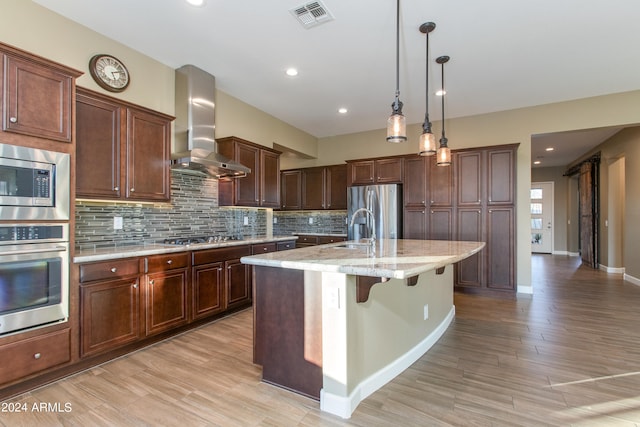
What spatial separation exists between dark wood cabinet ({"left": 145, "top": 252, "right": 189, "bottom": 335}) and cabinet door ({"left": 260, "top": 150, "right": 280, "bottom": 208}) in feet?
5.46

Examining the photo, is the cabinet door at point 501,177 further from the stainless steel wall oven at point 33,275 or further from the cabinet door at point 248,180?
the stainless steel wall oven at point 33,275

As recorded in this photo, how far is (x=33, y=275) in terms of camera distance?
2062 millimetres

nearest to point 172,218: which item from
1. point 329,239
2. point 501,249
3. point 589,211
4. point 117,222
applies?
point 117,222

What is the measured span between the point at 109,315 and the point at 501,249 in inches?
186

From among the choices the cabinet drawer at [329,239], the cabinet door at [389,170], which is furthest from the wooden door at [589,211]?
the cabinet drawer at [329,239]

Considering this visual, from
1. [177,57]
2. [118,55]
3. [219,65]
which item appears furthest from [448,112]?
[118,55]

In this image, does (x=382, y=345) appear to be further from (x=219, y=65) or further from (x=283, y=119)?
A: (x=283, y=119)

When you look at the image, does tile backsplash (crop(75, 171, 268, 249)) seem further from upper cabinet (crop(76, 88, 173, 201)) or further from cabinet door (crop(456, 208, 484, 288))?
cabinet door (crop(456, 208, 484, 288))

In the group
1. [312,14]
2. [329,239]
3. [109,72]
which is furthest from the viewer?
[329,239]

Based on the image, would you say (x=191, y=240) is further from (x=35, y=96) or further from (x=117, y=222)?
(x=35, y=96)

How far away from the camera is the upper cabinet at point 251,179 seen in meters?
4.00

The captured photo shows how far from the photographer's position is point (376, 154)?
585cm

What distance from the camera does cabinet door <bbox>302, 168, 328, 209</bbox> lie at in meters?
6.02

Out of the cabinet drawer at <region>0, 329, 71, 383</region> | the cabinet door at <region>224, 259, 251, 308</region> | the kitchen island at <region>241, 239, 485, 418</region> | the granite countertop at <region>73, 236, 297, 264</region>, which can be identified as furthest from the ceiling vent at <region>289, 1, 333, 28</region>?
the cabinet drawer at <region>0, 329, 71, 383</region>
